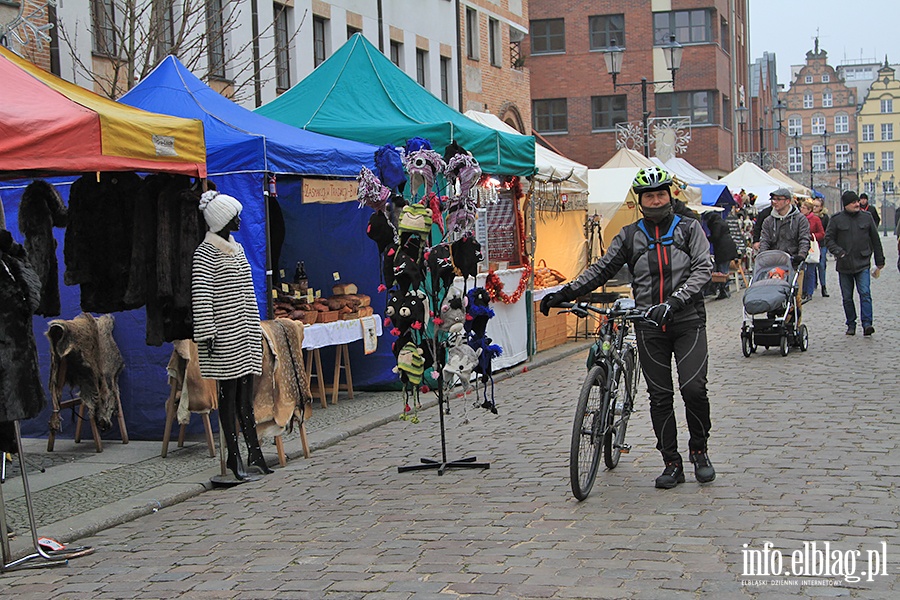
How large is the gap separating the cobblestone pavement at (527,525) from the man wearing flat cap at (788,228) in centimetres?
455

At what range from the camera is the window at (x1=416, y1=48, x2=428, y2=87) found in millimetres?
30906

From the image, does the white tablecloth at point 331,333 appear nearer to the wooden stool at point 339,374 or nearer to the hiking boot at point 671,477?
the wooden stool at point 339,374

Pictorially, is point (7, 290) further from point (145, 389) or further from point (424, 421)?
point (424, 421)

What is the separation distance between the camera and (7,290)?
21.8 feet

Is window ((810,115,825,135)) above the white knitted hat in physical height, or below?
above

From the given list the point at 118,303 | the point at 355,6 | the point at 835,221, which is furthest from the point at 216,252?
the point at 355,6

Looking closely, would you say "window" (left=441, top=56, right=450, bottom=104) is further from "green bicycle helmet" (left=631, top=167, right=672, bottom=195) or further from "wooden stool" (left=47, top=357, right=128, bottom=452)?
"green bicycle helmet" (left=631, top=167, right=672, bottom=195)

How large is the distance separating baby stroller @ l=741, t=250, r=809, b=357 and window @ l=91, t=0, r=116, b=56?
983 cm

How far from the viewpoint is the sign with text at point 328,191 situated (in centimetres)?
1199

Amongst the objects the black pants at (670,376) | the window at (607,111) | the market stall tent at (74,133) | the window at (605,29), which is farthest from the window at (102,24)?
the window at (605,29)

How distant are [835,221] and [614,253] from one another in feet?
31.6

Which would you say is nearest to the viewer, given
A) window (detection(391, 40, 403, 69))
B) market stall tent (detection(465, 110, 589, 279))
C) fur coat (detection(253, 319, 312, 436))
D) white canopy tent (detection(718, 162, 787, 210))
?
fur coat (detection(253, 319, 312, 436))

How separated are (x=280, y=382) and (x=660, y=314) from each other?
11.5 ft

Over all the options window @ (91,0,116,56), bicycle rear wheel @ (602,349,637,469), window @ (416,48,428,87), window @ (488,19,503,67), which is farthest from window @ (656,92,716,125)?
bicycle rear wheel @ (602,349,637,469)
